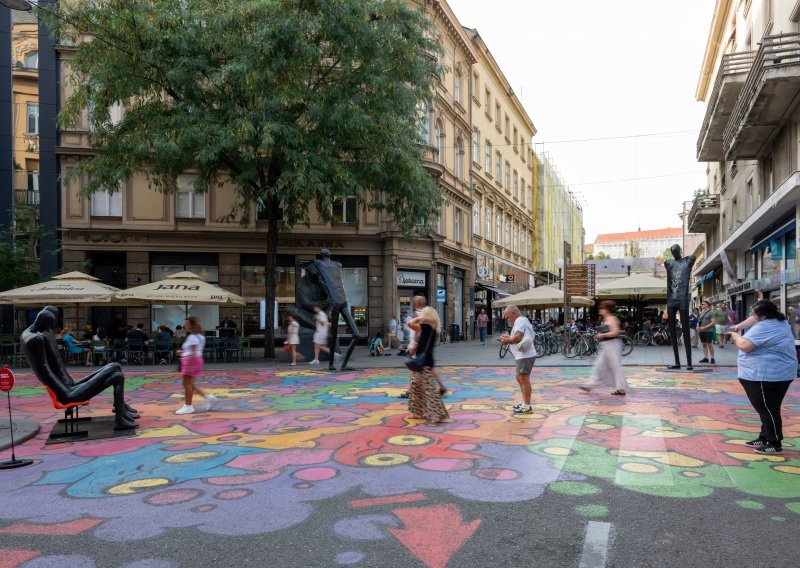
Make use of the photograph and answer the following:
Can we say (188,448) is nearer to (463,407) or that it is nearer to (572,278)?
(463,407)

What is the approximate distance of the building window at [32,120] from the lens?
26594 mm

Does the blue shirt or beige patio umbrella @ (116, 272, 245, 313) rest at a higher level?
beige patio umbrella @ (116, 272, 245, 313)

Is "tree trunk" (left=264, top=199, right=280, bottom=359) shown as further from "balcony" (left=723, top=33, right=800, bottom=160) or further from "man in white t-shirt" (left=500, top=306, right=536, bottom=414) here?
"balcony" (left=723, top=33, right=800, bottom=160)

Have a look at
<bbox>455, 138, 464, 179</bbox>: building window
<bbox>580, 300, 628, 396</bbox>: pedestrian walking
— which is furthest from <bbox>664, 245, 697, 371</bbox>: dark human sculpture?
<bbox>455, 138, 464, 179</bbox>: building window

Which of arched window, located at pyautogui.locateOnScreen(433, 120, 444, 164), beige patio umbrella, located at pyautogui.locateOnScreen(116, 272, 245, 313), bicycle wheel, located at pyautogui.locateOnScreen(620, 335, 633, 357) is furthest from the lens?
arched window, located at pyautogui.locateOnScreen(433, 120, 444, 164)

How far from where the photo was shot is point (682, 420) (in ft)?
27.8

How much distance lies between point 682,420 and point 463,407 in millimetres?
3068

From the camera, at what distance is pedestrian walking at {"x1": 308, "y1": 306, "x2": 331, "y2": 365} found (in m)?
17.5

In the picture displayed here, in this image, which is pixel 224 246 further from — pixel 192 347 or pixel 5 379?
pixel 5 379

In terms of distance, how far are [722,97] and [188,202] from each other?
20734mm

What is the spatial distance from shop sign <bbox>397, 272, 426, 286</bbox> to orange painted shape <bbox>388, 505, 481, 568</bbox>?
23.2 meters

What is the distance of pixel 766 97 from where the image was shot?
685 inches

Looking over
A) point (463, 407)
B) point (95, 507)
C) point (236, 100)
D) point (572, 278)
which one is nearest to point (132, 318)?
point (236, 100)

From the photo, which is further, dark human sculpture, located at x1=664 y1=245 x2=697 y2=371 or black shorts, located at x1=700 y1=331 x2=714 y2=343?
black shorts, located at x1=700 y1=331 x2=714 y2=343
